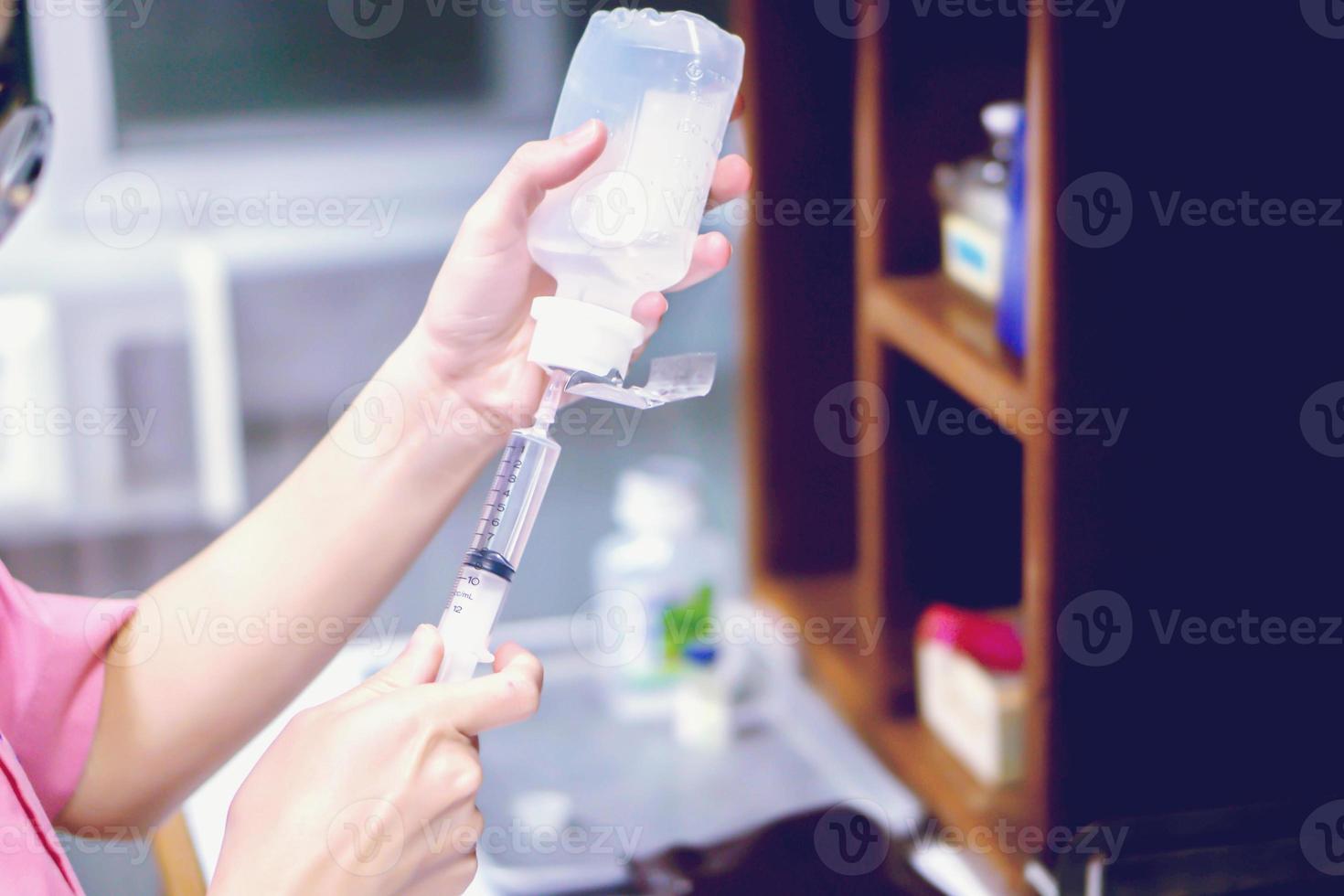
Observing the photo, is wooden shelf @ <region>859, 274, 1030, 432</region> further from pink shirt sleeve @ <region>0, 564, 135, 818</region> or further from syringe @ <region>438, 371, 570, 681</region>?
pink shirt sleeve @ <region>0, 564, 135, 818</region>

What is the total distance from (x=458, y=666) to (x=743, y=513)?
2.93ft

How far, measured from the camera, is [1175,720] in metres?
1.05

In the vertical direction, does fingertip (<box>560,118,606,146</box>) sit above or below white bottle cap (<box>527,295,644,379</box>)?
above

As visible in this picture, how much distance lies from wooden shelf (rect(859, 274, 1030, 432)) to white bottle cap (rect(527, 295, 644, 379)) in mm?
319

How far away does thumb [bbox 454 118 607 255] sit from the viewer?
86cm

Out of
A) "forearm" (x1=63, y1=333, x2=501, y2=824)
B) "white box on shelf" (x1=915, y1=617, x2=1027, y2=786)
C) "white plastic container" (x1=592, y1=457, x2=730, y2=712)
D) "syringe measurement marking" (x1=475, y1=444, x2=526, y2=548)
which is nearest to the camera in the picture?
"syringe measurement marking" (x1=475, y1=444, x2=526, y2=548)

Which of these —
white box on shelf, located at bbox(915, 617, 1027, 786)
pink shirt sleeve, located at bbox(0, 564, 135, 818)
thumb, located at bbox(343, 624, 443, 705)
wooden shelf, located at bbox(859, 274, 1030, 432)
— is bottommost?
white box on shelf, located at bbox(915, 617, 1027, 786)

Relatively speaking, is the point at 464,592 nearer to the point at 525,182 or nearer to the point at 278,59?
the point at 525,182

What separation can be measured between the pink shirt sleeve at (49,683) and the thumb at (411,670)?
0.31 metres

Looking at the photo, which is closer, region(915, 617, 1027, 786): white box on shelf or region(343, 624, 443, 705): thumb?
region(343, 624, 443, 705): thumb

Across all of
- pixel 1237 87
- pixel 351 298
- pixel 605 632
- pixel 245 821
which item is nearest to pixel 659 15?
pixel 1237 87

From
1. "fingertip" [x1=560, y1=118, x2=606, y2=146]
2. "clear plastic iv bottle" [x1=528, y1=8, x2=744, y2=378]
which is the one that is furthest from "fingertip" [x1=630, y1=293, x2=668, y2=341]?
"fingertip" [x1=560, y1=118, x2=606, y2=146]

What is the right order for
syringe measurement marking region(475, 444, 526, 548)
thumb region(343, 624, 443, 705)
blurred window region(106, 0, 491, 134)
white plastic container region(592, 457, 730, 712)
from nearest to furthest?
thumb region(343, 624, 443, 705) → syringe measurement marking region(475, 444, 526, 548) → white plastic container region(592, 457, 730, 712) → blurred window region(106, 0, 491, 134)

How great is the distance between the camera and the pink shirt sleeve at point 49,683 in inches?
39.2
